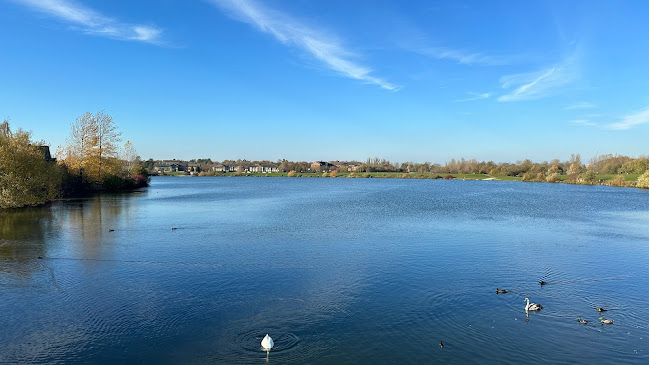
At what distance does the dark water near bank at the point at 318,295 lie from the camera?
31.1 feet

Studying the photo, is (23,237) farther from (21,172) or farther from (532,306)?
(532,306)

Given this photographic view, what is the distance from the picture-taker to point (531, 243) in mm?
22281

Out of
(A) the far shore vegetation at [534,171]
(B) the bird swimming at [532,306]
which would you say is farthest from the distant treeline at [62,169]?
(A) the far shore vegetation at [534,171]

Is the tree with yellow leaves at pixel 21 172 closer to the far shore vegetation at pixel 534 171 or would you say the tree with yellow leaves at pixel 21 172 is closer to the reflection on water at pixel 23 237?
the reflection on water at pixel 23 237

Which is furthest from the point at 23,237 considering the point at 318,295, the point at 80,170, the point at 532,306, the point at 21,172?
the point at 80,170

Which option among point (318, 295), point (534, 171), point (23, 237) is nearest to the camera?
point (318, 295)

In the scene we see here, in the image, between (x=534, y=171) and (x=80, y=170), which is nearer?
(x=80, y=170)

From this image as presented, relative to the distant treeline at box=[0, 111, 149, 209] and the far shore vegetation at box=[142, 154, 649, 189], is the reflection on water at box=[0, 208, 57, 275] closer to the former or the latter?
the distant treeline at box=[0, 111, 149, 209]

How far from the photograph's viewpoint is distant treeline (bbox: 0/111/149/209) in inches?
1330

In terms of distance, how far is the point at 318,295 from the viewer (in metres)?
13.1

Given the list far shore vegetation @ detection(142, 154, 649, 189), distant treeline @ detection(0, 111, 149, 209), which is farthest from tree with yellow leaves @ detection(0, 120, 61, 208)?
far shore vegetation @ detection(142, 154, 649, 189)

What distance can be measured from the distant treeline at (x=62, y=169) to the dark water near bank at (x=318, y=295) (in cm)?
1042

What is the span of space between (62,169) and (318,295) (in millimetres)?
45902

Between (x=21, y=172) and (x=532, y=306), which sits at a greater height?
(x=21, y=172)
